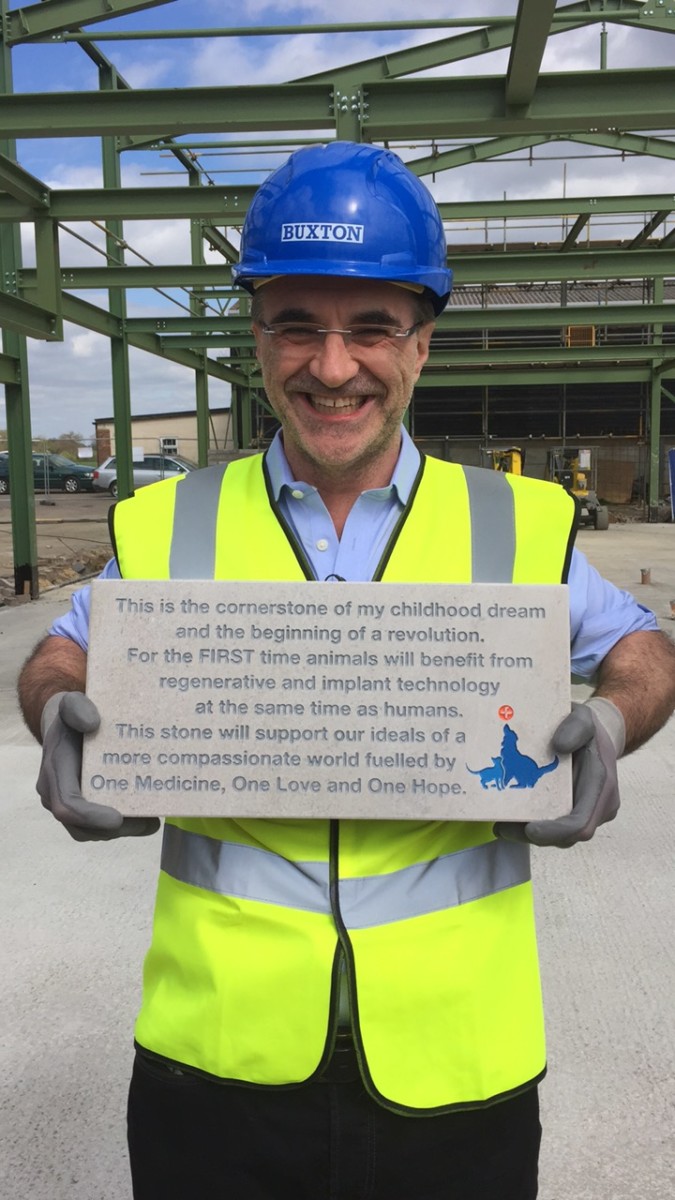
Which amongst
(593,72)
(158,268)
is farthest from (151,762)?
(158,268)

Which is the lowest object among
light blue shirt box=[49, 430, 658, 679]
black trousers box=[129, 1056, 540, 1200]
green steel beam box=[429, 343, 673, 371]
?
black trousers box=[129, 1056, 540, 1200]

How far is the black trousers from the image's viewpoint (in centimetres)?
134

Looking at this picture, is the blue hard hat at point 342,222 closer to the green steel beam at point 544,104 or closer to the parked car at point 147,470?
the green steel beam at point 544,104

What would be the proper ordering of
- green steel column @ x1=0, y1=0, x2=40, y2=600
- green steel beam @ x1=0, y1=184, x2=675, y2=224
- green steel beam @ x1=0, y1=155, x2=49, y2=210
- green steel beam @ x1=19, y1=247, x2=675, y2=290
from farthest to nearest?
green steel beam @ x1=19, y1=247, x2=675, y2=290 → green steel column @ x1=0, y1=0, x2=40, y2=600 → green steel beam @ x1=0, y1=184, x2=675, y2=224 → green steel beam @ x1=0, y1=155, x2=49, y2=210

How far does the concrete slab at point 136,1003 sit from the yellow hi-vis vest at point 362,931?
3.48 feet

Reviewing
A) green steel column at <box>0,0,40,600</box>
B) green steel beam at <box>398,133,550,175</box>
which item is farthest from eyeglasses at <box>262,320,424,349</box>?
green steel beam at <box>398,133,550,175</box>

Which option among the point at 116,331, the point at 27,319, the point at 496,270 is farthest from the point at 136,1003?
the point at 116,331

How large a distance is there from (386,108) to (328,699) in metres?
6.51

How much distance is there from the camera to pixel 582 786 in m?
1.30

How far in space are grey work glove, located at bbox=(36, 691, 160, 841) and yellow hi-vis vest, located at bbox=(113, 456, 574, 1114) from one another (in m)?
0.15

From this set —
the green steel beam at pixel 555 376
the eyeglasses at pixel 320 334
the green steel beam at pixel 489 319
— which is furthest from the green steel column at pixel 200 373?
the eyeglasses at pixel 320 334

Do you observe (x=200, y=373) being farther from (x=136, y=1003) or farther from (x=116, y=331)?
(x=136, y=1003)

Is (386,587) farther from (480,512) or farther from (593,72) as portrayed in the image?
(593,72)

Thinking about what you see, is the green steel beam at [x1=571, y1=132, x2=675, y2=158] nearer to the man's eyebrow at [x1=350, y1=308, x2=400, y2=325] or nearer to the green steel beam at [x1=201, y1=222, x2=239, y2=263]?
the green steel beam at [x1=201, y1=222, x2=239, y2=263]
